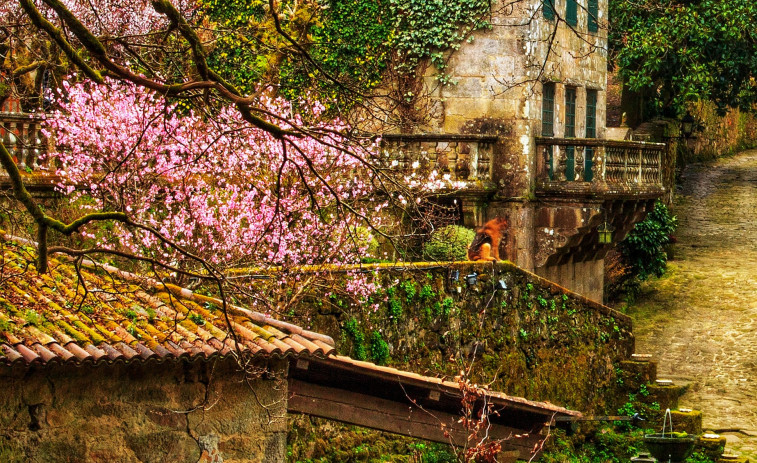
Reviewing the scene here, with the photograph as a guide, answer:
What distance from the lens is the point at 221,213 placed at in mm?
16625

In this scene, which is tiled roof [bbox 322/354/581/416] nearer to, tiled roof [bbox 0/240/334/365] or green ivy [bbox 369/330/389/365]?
tiled roof [bbox 0/240/334/365]

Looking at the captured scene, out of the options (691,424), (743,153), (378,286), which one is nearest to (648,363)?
(691,424)

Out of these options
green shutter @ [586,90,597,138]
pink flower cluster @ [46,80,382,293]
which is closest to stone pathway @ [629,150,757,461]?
green shutter @ [586,90,597,138]

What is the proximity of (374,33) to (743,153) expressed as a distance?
2893 cm

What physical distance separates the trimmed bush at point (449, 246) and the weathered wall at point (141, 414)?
351 inches

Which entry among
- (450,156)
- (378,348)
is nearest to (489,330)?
(378,348)

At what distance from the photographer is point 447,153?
22.3 meters

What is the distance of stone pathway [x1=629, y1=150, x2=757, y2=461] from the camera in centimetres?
2319

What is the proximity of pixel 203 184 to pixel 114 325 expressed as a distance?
23.2 feet

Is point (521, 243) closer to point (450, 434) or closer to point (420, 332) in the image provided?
point (420, 332)

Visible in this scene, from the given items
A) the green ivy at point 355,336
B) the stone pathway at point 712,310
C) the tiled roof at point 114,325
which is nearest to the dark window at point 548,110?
the stone pathway at point 712,310

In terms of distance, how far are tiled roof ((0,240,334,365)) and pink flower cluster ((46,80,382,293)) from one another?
14.5 feet

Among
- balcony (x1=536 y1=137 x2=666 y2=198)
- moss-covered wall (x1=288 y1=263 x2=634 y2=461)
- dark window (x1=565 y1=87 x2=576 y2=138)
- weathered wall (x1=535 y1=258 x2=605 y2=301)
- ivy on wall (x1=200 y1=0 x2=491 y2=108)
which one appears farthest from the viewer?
dark window (x1=565 y1=87 x2=576 y2=138)

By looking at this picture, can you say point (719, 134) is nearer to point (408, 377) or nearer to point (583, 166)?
point (583, 166)
